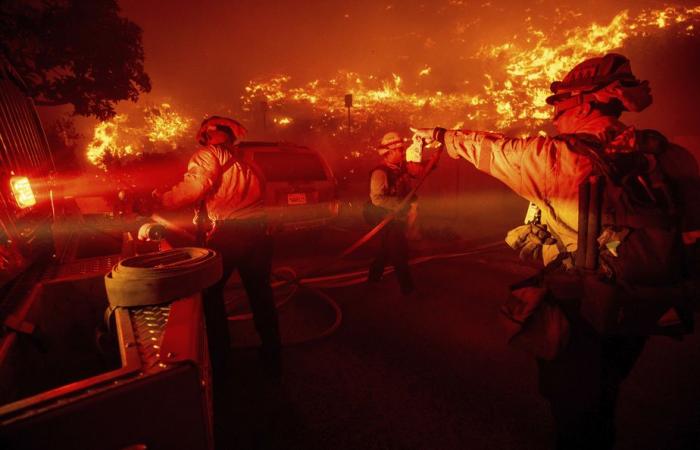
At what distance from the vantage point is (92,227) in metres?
3.41

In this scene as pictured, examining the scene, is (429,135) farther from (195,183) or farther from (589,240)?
(195,183)

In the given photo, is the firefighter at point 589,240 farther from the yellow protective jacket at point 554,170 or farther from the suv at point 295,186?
the suv at point 295,186

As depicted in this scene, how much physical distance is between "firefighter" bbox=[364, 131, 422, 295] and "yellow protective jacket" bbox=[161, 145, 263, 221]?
2.00 metres

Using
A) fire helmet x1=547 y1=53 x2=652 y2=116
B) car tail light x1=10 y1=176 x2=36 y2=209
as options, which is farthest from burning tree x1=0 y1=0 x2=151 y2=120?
fire helmet x1=547 y1=53 x2=652 y2=116

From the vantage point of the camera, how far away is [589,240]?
164cm

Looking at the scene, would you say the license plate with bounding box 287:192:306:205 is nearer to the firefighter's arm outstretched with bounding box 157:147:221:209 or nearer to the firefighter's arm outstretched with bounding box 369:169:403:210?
the firefighter's arm outstretched with bounding box 369:169:403:210

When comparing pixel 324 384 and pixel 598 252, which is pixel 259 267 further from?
pixel 598 252

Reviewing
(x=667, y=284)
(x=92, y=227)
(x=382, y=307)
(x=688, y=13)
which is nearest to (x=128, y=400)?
(x=667, y=284)

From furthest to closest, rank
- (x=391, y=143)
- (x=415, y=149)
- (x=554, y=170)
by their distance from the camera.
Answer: (x=391, y=143)
(x=415, y=149)
(x=554, y=170)

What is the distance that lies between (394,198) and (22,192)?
12.0ft

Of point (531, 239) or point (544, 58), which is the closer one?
point (531, 239)

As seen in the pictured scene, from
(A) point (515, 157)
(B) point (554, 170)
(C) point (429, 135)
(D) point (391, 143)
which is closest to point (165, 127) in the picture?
(D) point (391, 143)

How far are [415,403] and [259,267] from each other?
1650 millimetres

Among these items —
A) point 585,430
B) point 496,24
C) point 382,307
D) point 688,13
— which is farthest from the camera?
point 496,24
